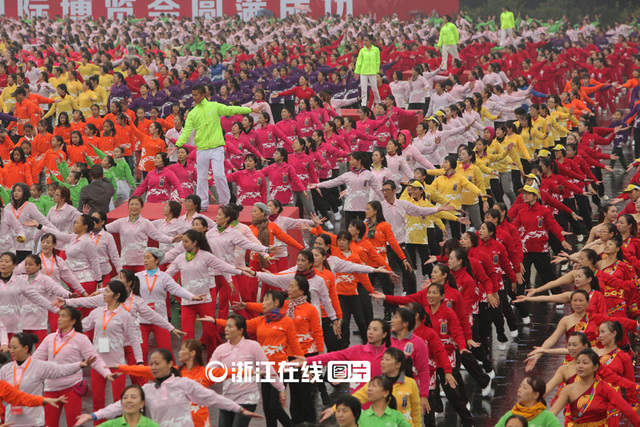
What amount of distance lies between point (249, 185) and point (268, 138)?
3.55m

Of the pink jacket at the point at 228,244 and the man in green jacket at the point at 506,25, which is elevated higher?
the man in green jacket at the point at 506,25

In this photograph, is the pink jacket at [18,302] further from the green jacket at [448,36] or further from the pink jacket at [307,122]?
the green jacket at [448,36]

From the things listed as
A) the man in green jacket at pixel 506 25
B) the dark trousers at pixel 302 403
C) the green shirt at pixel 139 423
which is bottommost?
the dark trousers at pixel 302 403

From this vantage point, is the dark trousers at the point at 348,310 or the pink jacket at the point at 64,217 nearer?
the dark trousers at the point at 348,310

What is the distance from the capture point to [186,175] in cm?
1589

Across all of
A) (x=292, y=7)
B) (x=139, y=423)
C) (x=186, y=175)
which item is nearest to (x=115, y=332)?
(x=139, y=423)

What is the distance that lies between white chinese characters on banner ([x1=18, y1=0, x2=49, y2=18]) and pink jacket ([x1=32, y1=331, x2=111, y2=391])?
42.9m

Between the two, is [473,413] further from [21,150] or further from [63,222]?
[21,150]

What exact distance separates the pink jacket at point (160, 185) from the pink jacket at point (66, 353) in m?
6.02

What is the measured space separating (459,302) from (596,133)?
1103 centimetres

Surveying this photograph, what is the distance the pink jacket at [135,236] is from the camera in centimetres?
1288

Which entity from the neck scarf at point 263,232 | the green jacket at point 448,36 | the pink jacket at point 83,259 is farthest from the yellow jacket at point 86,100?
the green jacket at point 448,36

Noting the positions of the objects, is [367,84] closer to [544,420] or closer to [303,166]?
[303,166]

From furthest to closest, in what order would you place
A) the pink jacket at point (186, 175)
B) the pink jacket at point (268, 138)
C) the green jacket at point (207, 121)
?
the pink jacket at point (268, 138) < the pink jacket at point (186, 175) < the green jacket at point (207, 121)
